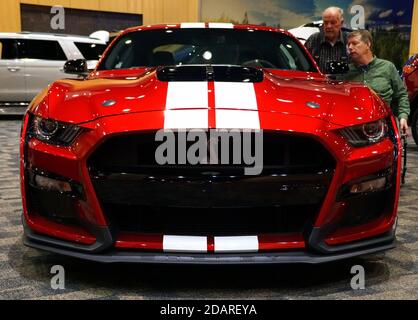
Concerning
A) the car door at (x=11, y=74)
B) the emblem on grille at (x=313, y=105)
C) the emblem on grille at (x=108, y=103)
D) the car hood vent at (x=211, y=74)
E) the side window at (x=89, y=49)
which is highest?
the car hood vent at (x=211, y=74)

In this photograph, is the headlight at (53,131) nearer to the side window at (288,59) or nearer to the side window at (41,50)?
the side window at (288,59)

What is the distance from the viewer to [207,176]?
5.98ft

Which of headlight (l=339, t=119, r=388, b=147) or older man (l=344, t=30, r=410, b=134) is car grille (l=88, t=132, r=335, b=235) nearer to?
headlight (l=339, t=119, r=388, b=147)

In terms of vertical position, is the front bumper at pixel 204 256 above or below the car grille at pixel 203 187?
below

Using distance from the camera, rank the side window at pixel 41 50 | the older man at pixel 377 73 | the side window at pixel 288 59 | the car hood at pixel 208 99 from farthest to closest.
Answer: the side window at pixel 41 50
the older man at pixel 377 73
the side window at pixel 288 59
the car hood at pixel 208 99

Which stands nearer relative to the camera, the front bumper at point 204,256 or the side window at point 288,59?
the front bumper at point 204,256

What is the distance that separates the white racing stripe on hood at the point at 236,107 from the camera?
183cm

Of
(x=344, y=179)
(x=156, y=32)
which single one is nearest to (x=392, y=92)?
(x=156, y=32)

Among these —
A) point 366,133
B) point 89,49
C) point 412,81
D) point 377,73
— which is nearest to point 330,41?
point 377,73

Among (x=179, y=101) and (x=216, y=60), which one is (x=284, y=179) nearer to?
(x=179, y=101)

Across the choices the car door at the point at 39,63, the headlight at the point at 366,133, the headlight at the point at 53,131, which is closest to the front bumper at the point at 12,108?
the car door at the point at 39,63

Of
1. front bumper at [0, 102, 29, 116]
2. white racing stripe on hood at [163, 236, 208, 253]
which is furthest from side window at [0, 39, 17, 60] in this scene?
white racing stripe on hood at [163, 236, 208, 253]

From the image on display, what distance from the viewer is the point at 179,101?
76.5 inches

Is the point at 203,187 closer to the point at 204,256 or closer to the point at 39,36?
the point at 204,256
